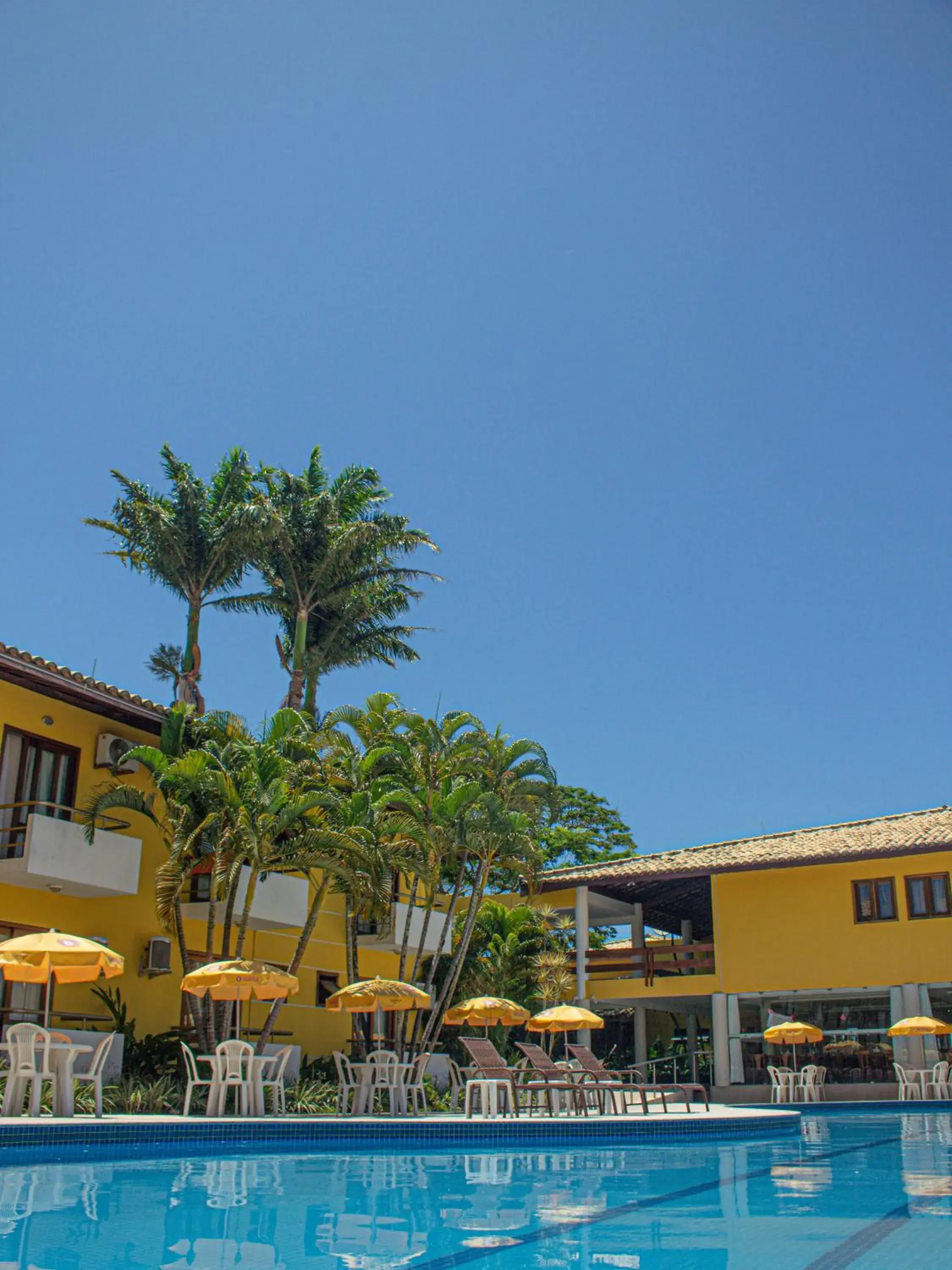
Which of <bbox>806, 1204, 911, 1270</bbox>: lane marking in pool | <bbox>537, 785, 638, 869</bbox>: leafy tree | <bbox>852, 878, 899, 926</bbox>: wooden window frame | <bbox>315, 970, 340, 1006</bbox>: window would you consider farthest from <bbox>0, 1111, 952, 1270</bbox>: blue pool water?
<bbox>537, 785, 638, 869</bbox>: leafy tree

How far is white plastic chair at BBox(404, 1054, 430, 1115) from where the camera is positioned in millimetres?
16938

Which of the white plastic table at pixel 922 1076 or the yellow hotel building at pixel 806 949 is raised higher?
the yellow hotel building at pixel 806 949

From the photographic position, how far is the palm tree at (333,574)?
91.7 ft

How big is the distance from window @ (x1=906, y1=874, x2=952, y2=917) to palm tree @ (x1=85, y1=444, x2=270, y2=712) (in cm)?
1638

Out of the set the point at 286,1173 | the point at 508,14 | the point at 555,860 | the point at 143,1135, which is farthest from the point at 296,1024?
the point at 555,860

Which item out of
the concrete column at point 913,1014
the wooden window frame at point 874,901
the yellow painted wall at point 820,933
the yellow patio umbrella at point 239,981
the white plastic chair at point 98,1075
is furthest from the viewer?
the wooden window frame at point 874,901

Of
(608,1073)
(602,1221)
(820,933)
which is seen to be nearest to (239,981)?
(608,1073)

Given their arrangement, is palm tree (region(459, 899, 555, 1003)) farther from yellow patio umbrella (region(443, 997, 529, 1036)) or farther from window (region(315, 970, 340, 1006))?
yellow patio umbrella (region(443, 997, 529, 1036))

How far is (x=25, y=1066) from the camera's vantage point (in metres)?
12.8

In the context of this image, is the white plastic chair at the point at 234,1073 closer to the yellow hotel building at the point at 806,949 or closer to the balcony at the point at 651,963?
the yellow hotel building at the point at 806,949

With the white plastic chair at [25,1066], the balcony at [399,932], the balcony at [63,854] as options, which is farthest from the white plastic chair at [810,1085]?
the white plastic chair at [25,1066]

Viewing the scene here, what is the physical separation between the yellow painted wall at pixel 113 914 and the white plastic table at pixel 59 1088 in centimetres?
388

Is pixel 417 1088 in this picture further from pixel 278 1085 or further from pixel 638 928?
pixel 638 928

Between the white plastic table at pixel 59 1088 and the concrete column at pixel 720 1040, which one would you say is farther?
the concrete column at pixel 720 1040
